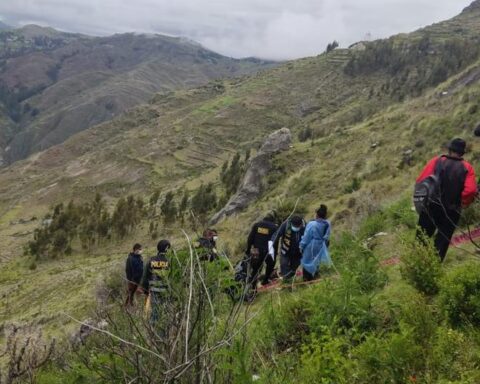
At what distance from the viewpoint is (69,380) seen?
3916mm

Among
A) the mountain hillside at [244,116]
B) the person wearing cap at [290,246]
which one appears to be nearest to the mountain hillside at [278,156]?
the mountain hillside at [244,116]

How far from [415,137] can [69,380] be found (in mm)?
19249

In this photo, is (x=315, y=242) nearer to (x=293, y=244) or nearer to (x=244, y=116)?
→ (x=293, y=244)

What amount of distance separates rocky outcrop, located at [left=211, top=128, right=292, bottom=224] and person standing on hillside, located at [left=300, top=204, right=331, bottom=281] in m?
16.1

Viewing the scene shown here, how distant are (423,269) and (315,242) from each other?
295 centimetres

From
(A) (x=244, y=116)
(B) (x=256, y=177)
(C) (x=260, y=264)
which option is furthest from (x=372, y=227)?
(A) (x=244, y=116)

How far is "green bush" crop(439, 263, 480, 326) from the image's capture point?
4.21m

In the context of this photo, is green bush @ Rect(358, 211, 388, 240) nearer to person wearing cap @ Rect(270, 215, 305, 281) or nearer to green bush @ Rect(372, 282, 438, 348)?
person wearing cap @ Rect(270, 215, 305, 281)

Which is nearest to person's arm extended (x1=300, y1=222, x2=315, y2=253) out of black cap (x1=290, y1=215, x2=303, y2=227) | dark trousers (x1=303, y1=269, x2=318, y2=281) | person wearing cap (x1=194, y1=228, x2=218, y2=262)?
dark trousers (x1=303, y1=269, x2=318, y2=281)

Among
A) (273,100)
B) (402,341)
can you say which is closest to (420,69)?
(273,100)

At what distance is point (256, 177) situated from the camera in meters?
25.8

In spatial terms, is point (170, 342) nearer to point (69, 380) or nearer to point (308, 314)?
point (69, 380)

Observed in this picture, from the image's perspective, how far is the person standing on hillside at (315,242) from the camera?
25.6 feet

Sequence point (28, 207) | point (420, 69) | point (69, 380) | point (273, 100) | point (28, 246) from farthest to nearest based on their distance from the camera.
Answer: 1. point (273, 100)
2. point (420, 69)
3. point (28, 207)
4. point (28, 246)
5. point (69, 380)
